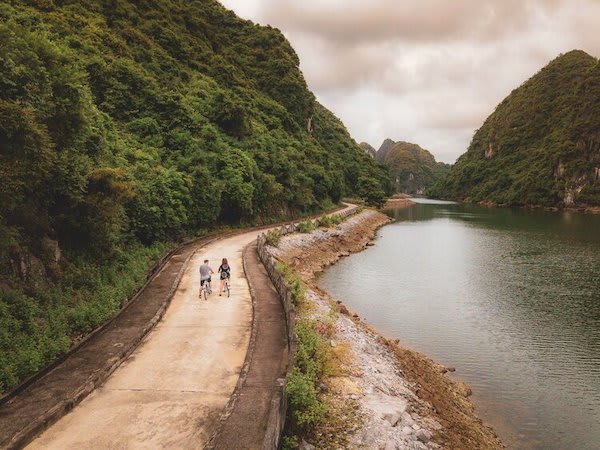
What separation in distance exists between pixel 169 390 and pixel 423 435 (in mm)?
Result: 7013

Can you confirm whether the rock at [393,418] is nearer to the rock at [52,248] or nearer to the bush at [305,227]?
the rock at [52,248]

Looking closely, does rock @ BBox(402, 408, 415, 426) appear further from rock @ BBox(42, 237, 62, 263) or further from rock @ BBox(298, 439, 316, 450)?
rock @ BBox(42, 237, 62, 263)

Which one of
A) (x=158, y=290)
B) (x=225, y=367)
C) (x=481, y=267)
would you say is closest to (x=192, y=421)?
(x=225, y=367)

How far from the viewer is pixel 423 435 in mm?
12039

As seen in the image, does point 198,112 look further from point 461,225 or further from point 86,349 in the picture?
point 461,225

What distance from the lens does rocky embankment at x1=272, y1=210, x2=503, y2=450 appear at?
38.4 feet

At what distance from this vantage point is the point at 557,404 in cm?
1639

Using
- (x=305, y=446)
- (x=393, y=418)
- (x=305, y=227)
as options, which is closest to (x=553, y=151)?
(x=305, y=227)

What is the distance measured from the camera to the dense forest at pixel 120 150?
13.5 m

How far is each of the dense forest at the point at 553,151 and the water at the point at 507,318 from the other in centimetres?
9189

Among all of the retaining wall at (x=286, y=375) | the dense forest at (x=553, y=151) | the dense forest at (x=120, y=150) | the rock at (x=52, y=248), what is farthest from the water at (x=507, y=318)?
the dense forest at (x=553, y=151)

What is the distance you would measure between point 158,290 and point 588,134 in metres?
162

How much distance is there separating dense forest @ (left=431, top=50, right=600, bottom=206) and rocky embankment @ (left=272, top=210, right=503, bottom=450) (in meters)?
128

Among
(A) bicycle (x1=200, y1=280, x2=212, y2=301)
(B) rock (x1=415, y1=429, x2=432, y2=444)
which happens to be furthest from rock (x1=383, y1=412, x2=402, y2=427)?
(A) bicycle (x1=200, y1=280, x2=212, y2=301)
